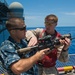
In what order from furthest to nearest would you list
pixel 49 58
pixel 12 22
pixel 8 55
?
pixel 49 58
pixel 12 22
pixel 8 55

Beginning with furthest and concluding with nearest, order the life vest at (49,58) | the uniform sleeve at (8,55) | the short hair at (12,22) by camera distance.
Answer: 1. the life vest at (49,58)
2. the short hair at (12,22)
3. the uniform sleeve at (8,55)

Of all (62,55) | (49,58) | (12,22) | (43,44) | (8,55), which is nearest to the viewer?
(8,55)

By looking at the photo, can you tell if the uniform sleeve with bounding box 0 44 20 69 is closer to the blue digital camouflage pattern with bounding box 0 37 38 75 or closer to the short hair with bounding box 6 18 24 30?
the blue digital camouflage pattern with bounding box 0 37 38 75

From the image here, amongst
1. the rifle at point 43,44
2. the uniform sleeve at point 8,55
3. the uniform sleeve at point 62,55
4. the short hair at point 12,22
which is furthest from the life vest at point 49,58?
the uniform sleeve at point 8,55

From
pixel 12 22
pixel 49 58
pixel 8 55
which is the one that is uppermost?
pixel 12 22

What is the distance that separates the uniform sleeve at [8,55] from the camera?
8.74 feet

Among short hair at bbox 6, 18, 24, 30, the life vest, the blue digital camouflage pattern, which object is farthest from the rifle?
the life vest

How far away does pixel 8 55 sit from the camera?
270 cm

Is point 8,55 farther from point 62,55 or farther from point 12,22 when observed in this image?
point 62,55

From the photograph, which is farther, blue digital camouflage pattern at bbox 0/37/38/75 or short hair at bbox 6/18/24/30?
short hair at bbox 6/18/24/30

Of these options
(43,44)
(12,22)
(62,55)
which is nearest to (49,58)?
(62,55)

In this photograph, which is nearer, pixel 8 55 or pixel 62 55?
pixel 8 55

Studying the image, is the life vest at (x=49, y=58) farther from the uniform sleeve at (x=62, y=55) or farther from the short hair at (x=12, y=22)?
the short hair at (x=12, y=22)

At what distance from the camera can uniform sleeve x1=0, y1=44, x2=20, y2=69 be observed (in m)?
2.66
